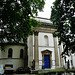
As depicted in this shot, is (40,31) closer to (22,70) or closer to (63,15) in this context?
(22,70)

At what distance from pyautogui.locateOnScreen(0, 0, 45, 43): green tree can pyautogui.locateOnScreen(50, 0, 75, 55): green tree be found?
1686 millimetres

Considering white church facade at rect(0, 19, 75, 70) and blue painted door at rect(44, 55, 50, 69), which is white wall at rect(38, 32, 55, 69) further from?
blue painted door at rect(44, 55, 50, 69)

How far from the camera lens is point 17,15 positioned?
7730mm

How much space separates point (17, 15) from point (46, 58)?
1485 centimetres

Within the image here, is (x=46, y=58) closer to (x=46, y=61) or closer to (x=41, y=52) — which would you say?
(x=46, y=61)

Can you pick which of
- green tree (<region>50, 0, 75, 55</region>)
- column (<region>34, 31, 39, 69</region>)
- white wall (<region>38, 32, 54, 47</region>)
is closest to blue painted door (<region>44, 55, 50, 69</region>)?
column (<region>34, 31, 39, 69</region>)

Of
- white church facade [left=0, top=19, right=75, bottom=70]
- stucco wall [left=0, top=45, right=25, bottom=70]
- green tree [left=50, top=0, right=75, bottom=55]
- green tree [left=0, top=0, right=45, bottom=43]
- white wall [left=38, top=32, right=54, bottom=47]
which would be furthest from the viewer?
stucco wall [left=0, top=45, right=25, bottom=70]

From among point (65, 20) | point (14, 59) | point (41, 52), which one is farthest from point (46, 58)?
point (65, 20)

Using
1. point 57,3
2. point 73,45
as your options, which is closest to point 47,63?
point 73,45

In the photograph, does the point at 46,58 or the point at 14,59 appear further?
the point at 14,59

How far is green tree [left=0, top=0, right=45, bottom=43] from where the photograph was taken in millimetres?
7535

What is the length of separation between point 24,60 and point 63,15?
17734 mm

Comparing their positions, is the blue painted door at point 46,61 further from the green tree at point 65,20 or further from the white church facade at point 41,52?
the green tree at point 65,20

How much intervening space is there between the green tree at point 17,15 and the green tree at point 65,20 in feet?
5.53
